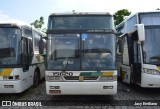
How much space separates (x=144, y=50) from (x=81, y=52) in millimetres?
2771

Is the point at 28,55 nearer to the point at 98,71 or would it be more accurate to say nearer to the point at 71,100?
the point at 71,100

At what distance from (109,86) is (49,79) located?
6.73ft

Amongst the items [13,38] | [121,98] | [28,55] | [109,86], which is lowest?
[121,98]

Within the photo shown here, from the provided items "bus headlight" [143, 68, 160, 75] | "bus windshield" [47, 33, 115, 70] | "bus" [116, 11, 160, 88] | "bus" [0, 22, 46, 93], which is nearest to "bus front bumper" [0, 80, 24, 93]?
"bus" [0, 22, 46, 93]

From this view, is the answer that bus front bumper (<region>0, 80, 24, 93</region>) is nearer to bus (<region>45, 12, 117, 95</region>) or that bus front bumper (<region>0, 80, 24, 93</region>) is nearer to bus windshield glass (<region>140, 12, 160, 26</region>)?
bus (<region>45, 12, 117, 95</region>)

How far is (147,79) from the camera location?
406 inches

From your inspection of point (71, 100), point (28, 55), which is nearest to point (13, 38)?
point (28, 55)

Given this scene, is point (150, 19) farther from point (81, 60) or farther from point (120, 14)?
point (120, 14)

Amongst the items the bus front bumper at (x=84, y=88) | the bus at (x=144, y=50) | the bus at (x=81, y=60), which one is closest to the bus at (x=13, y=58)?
the bus at (x=81, y=60)

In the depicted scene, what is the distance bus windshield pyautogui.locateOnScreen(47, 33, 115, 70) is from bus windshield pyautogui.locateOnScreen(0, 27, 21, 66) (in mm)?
1539

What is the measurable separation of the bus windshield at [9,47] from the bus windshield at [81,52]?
1539 mm

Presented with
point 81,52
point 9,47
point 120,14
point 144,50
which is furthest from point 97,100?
point 120,14

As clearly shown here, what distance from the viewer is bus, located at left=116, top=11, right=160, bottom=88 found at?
10250 mm

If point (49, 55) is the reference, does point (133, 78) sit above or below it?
below
